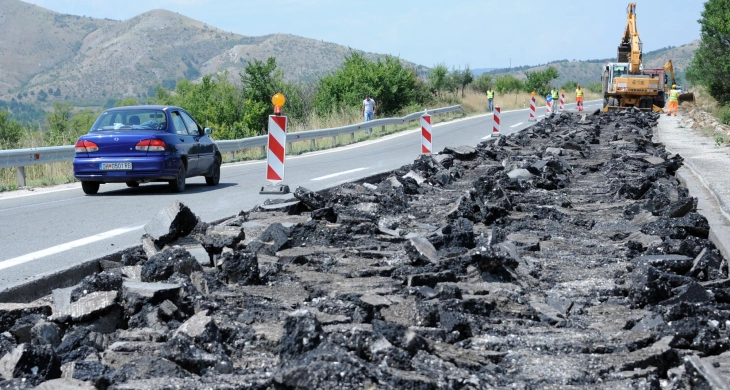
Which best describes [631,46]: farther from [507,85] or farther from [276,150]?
[507,85]

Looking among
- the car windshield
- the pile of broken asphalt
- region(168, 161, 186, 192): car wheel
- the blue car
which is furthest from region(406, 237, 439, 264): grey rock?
the car windshield

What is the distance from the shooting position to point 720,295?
5.70 meters

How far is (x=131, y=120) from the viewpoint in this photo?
48.4 feet

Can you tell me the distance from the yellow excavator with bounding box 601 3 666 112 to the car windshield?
1362 inches

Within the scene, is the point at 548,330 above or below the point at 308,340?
below

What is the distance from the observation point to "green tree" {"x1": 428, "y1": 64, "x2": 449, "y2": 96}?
70.4m

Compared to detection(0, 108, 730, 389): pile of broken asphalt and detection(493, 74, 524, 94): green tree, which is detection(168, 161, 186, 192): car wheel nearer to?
detection(0, 108, 730, 389): pile of broken asphalt

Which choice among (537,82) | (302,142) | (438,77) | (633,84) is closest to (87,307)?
(302,142)

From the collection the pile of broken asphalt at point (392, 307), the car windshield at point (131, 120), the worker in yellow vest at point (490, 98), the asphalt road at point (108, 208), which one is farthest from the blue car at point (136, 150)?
the worker in yellow vest at point (490, 98)

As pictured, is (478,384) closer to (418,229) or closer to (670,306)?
(670,306)

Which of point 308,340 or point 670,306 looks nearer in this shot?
point 308,340

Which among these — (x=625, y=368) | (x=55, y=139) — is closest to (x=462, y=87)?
(x=55, y=139)

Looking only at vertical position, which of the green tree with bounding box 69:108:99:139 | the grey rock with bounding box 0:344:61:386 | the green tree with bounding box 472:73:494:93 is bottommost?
the green tree with bounding box 69:108:99:139

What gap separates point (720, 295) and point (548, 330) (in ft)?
4.48
